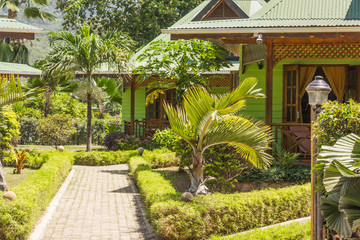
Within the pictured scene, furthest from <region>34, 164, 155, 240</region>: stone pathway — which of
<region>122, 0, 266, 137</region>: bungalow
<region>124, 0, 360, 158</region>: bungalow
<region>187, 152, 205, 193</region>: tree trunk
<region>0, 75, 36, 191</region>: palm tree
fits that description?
<region>122, 0, 266, 137</region>: bungalow

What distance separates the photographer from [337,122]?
5988 mm

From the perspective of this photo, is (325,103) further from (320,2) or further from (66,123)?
(66,123)

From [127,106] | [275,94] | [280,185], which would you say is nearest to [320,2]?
[275,94]

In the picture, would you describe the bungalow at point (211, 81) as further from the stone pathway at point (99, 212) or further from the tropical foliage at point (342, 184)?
the tropical foliage at point (342, 184)

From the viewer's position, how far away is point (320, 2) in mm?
12938

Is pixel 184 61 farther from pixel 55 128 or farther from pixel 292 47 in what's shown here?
pixel 55 128

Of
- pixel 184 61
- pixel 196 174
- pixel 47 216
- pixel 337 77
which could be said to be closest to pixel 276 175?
pixel 196 174

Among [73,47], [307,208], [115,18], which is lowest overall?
[307,208]

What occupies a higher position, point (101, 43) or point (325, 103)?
point (101, 43)

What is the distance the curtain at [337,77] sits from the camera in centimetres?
1315

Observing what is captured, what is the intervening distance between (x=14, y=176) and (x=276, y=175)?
6675 millimetres

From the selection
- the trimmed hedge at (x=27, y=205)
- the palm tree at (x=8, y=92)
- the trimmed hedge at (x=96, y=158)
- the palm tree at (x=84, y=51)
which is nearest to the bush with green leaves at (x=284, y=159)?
the trimmed hedge at (x=27, y=205)

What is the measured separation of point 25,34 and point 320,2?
26.1 ft

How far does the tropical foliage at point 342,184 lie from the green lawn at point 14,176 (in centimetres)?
831
